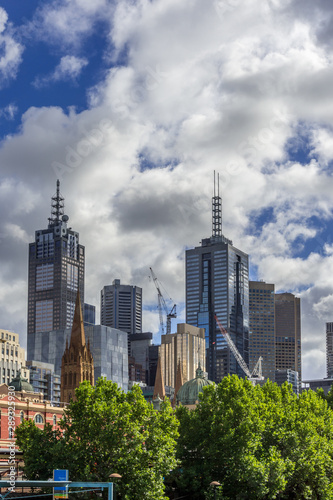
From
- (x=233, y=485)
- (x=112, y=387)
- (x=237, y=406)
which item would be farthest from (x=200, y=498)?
(x=112, y=387)

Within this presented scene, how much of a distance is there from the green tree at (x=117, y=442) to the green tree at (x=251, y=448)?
8047 millimetres

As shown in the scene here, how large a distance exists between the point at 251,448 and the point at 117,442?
790 inches

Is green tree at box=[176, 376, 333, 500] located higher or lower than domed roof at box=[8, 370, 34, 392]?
lower

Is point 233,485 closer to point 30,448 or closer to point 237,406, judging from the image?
point 237,406

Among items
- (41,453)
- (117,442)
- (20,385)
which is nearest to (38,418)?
(20,385)

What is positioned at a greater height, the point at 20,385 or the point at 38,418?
the point at 20,385

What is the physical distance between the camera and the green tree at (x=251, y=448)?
97625mm

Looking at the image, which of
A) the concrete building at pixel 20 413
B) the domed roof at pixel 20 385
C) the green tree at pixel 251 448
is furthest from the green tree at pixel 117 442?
the domed roof at pixel 20 385

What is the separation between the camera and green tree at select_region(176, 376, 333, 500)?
97.6m

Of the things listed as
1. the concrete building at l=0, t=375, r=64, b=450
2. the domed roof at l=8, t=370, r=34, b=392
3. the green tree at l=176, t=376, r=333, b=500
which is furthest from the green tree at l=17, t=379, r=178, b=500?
the domed roof at l=8, t=370, r=34, b=392

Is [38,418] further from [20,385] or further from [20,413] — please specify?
[20,385]

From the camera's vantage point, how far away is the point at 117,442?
288ft

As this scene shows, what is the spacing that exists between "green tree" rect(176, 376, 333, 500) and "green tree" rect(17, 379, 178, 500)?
317 inches

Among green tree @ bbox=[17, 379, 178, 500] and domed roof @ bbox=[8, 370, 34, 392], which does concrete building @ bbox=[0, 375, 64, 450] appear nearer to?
green tree @ bbox=[17, 379, 178, 500]
